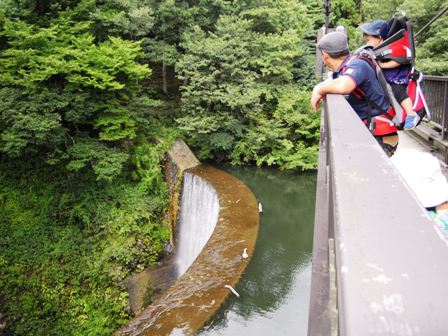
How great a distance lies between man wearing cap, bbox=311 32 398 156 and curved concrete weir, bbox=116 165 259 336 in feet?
12.6

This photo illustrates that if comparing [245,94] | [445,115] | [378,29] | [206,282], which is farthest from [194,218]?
[378,29]

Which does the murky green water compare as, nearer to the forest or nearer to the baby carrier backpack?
the forest

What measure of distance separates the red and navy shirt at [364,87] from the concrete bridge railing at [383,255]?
65.9 inches

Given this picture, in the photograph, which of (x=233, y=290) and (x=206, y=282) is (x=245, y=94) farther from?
(x=233, y=290)

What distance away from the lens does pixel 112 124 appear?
1134 cm

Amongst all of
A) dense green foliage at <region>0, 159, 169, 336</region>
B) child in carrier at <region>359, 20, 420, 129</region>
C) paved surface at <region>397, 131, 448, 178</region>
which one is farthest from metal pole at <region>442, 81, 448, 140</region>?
dense green foliage at <region>0, 159, 169, 336</region>

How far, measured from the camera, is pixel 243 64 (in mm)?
13781

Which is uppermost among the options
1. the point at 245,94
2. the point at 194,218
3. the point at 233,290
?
the point at 245,94

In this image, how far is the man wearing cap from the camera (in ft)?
7.38

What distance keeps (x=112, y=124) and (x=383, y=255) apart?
37.9 ft

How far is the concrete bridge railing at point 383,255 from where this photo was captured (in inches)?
15.2

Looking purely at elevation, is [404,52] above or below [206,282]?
above

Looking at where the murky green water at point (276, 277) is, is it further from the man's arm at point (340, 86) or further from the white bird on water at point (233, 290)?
the man's arm at point (340, 86)

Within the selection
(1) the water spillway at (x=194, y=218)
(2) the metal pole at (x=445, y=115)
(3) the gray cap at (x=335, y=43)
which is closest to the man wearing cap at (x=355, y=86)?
(3) the gray cap at (x=335, y=43)
